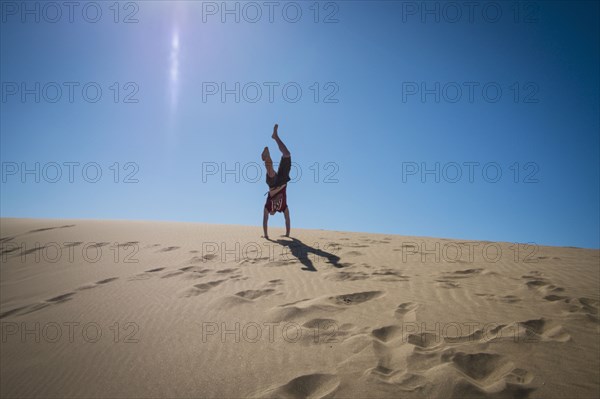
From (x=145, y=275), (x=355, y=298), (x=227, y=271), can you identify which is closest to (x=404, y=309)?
(x=355, y=298)

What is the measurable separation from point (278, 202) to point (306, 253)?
1.91 metres

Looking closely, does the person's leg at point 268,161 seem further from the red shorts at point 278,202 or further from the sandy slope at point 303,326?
the sandy slope at point 303,326

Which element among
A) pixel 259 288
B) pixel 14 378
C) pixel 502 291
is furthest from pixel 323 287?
pixel 14 378

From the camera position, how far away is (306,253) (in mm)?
5773

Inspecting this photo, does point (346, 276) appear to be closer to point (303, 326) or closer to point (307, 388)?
point (303, 326)

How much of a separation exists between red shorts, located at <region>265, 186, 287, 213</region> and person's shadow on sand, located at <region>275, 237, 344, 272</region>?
0.83 meters

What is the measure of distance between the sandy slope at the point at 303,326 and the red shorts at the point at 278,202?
1.81 metres

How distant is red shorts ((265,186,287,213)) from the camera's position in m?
7.24

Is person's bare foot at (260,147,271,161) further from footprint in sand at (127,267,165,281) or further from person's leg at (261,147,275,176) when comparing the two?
footprint in sand at (127,267,165,281)

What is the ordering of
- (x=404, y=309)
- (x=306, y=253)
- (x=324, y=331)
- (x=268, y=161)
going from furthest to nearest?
1. (x=268, y=161)
2. (x=306, y=253)
3. (x=404, y=309)
4. (x=324, y=331)

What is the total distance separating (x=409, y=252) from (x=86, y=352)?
17.2ft

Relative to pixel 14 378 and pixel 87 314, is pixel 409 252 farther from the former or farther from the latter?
pixel 14 378

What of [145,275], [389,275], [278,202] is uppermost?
[278,202]

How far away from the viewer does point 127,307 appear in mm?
3529
